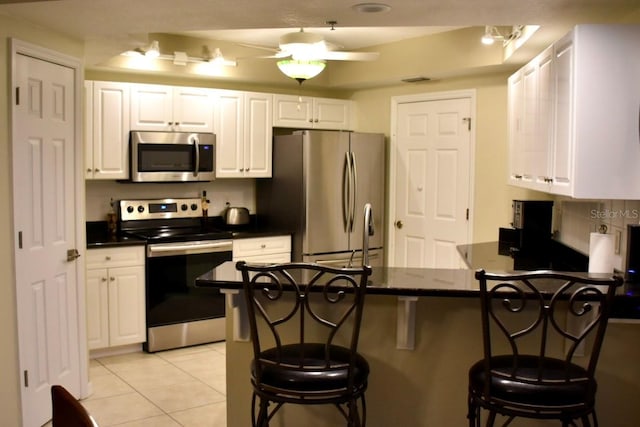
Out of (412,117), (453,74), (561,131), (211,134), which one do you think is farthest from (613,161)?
(211,134)

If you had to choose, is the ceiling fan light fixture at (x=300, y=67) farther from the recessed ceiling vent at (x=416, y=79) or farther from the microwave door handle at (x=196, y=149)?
the recessed ceiling vent at (x=416, y=79)

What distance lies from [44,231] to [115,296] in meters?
1.37

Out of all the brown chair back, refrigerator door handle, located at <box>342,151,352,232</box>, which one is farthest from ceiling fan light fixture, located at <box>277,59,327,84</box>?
the brown chair back

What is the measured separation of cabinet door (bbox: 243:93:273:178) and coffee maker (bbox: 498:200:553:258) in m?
2.26

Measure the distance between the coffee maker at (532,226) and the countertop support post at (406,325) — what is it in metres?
1.89

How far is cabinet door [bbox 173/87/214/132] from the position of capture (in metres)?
5.28

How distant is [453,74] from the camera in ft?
17.4

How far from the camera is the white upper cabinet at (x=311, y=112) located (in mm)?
5852

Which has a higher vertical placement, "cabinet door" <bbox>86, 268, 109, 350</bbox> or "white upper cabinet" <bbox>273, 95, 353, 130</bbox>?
"white upper cabinet" <bbox>273, 95, 353, 130</bbox>

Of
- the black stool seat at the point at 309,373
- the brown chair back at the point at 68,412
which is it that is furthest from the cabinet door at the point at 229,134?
the brown chair back at the point at 68,412

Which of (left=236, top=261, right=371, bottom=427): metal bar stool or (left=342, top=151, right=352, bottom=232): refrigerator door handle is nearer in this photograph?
(left=236, top=261, right=371, bottom=427): metal bar stool

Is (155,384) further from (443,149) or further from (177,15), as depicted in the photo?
(443,149)

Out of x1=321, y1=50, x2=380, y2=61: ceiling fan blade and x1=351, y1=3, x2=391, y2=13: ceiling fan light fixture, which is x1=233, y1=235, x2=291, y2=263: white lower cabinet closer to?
x1=321, y1=50, x2=380, y2=61: ceiling fan blade

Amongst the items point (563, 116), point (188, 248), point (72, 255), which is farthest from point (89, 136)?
point (563, 116)
